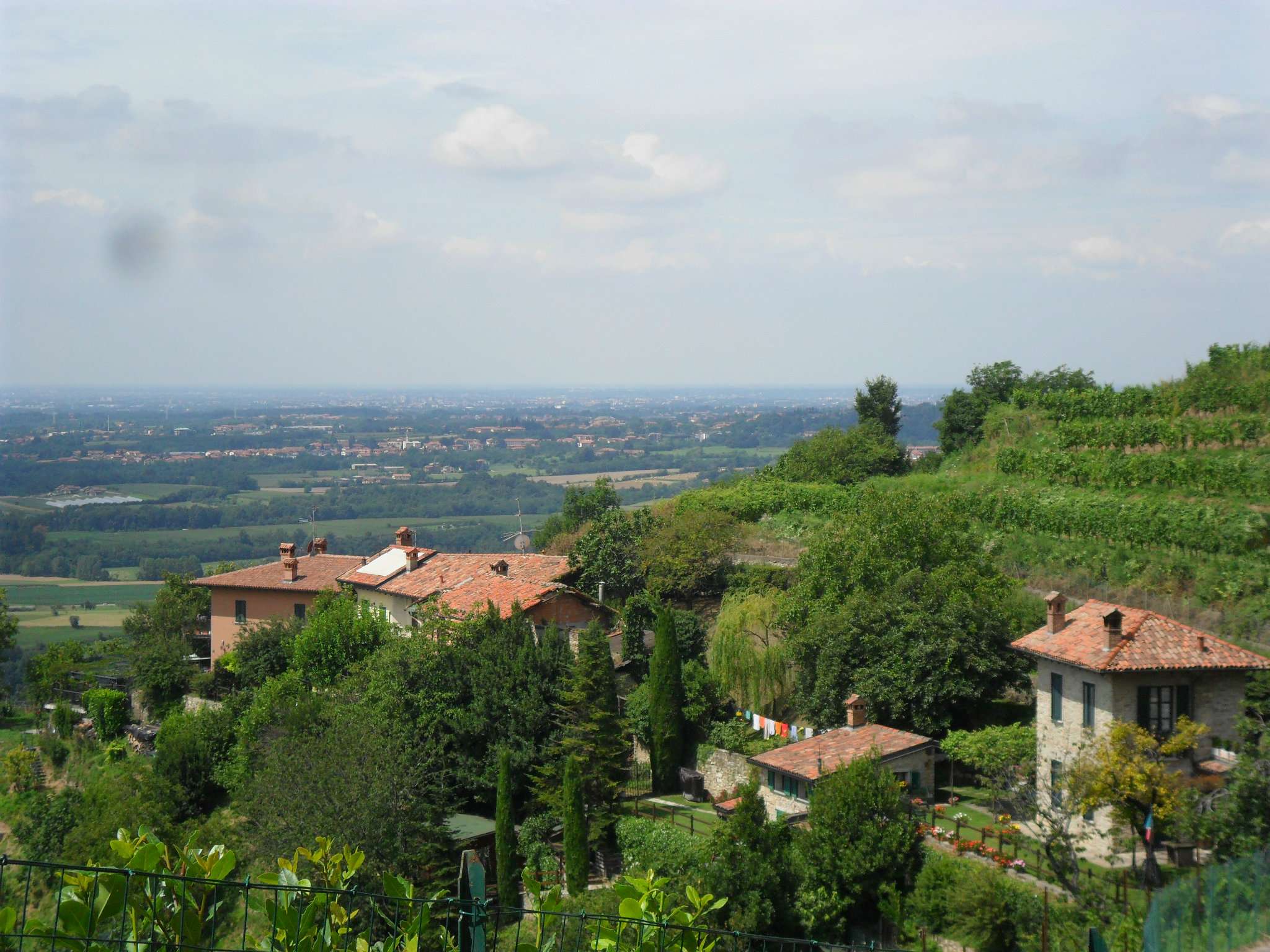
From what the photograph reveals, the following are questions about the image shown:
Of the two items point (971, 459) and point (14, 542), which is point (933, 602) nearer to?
point (971, 459)

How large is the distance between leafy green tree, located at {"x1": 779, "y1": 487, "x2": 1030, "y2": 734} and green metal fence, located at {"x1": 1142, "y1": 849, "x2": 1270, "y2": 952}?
11.3 meters

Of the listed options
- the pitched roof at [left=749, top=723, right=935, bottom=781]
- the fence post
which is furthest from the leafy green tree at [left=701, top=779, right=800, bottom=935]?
the fence post

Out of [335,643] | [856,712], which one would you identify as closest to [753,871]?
[856,712]

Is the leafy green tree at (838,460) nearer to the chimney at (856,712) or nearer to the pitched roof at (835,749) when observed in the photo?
the chimney at (856,712)

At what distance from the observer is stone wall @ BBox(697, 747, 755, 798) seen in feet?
75.7

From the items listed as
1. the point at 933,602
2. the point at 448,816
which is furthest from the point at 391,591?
the point at 933,602

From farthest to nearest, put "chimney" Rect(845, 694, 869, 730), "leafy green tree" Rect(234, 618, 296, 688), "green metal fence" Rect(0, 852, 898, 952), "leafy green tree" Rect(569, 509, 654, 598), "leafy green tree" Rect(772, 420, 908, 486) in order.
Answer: "leafy green tree" Rect(772, 420, 908, 486) → "leafy green tree" Rect(234, 618, 296, 688) → "leafy green tree" Rect(569, 509, 654, 598) → "chimney" Rect(845, 694, 869, 730) → "green metal fence" Rect(0, 852, 898, 952)

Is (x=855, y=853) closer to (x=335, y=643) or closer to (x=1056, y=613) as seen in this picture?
(x=1056, y=613)

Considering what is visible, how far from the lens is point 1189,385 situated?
30703 millimetres

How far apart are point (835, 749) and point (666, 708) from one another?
494cm

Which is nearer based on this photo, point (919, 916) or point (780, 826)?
A: point (919, 916)

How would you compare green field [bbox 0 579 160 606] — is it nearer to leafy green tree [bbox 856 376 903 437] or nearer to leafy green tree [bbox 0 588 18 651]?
leafy green tree [bbox 0 588 18 651]

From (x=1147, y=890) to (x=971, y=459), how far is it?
24474 millimetres

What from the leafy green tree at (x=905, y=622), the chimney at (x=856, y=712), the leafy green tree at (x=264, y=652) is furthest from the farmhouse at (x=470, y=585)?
the chimney at (x=856, y=712)
